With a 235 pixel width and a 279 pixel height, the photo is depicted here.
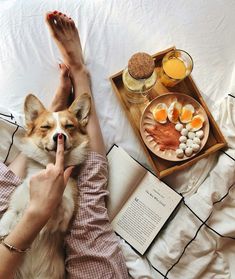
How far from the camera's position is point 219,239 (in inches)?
48.9

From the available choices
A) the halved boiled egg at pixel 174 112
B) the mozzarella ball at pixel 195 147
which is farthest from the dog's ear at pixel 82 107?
the mozzarella ball at pixel 195 147

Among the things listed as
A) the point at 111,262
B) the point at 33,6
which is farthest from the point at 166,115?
the point at 33,6

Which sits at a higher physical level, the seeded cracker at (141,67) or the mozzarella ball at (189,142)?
the seeded cracker at (141,67)

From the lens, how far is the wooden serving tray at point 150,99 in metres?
1.39

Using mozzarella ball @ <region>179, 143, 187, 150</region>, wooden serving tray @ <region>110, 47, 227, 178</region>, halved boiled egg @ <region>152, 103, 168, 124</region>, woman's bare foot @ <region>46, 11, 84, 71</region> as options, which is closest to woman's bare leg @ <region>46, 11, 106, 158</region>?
woman's bare foot @ <region>46, 11, 84, 71</region>

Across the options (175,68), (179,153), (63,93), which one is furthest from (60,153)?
(175,68)

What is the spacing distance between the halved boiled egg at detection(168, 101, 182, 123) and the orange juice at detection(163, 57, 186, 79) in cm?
12

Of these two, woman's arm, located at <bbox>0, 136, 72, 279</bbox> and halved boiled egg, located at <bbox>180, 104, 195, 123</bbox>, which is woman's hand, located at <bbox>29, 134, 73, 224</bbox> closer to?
woman's arm, located at <bbox>0, 136, 72, 279</bbox>

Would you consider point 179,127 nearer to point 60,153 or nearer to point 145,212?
point 145,212

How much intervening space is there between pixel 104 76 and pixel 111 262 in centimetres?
78

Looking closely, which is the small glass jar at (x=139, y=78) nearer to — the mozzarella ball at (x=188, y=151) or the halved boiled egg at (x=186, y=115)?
the halved boiled egg at (x=186, y=115)

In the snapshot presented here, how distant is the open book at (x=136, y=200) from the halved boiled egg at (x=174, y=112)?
0.78 feet

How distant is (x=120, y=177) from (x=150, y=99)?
37 cm

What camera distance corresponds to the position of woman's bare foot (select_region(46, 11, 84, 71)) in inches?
58.1
